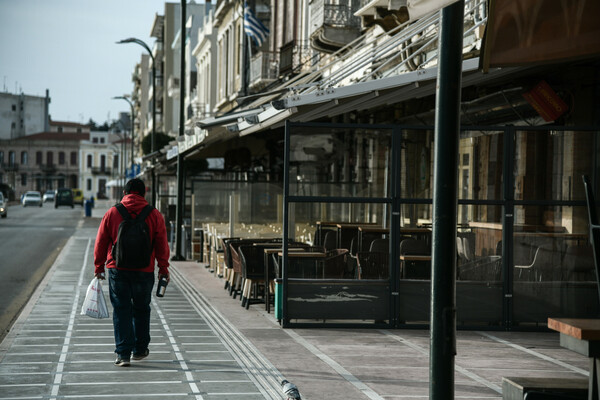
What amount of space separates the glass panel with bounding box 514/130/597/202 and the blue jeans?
5060mm

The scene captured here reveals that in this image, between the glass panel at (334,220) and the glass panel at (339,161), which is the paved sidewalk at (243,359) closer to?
the glass panel at (334,220)

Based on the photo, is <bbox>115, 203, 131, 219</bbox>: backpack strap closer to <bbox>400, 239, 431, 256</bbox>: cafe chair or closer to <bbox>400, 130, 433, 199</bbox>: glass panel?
<bbox>400, 130, 433, 199</bbox>: glass panel

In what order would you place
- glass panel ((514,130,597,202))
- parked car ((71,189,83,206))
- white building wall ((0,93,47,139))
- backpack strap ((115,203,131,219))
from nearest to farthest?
backpack strap ((115,203,131,219)) < glass panel ((514,130,597,202)) < parked car ((71,189,83,206)) < white building wall ((0,93,47,139))

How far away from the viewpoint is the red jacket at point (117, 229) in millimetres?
→ 9344

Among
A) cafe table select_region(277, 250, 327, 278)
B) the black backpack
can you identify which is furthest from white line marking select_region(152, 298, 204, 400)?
cafe table select_region(277, 250, 327, 278)

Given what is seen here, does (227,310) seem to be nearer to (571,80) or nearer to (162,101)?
(571,80)

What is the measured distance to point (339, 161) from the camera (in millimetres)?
16500

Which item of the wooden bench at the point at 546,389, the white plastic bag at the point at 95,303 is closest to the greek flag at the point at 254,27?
the white plastic bag at the point at 95,303

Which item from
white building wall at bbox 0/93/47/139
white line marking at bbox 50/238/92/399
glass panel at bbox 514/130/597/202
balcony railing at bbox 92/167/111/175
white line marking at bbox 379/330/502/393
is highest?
white building wall at bbox 0/93/47/139

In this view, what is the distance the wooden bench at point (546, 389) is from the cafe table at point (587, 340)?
333 mm

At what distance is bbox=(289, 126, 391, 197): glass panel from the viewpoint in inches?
495

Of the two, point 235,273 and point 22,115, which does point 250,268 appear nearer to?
point 235,273

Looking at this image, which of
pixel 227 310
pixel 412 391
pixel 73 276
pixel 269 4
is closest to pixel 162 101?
pixel 269 4

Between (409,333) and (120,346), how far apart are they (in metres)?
4.00
